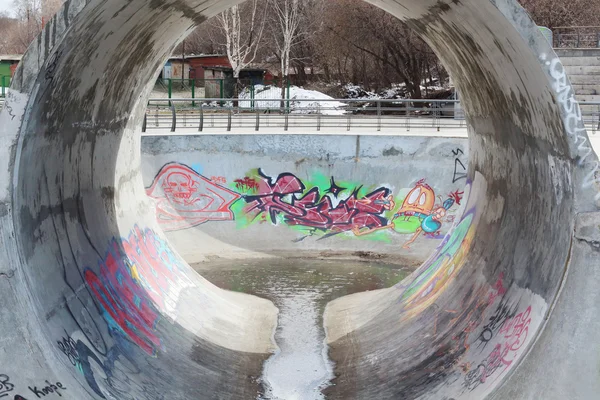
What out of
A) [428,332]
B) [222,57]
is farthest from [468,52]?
[222,57]

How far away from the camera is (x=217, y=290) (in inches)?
609

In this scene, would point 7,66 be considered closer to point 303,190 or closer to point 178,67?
point 178,67

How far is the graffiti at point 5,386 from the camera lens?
22.1ft

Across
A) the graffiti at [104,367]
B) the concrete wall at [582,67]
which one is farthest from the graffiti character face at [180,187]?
the concrete wall at [582,67]

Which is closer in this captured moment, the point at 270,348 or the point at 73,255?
the point at 73,255

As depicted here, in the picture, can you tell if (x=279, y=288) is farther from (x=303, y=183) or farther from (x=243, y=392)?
(x=243, y=392)

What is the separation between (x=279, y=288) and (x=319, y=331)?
370 cm

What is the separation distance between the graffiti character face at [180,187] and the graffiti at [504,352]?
557 inches

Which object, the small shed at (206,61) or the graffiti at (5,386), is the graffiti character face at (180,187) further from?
the small shed at (206,61)

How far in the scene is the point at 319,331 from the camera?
13773 millimetres

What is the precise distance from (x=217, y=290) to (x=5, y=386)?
876 cm

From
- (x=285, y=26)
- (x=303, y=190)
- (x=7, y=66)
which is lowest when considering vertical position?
(x=303, y=190)

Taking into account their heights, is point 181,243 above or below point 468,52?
below

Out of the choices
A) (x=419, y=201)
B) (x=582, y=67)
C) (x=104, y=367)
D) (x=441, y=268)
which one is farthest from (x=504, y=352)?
(x=582, y=67)
